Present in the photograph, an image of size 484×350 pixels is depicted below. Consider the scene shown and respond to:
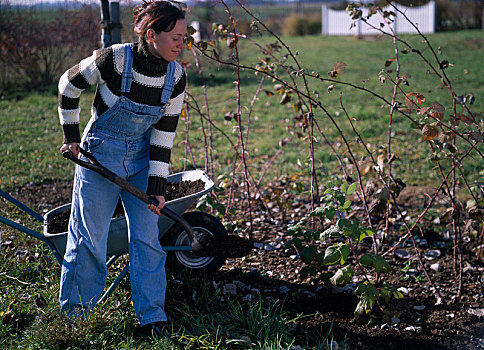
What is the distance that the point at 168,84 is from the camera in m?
2.84

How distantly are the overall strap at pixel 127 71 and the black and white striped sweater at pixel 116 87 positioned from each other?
2 centimetres

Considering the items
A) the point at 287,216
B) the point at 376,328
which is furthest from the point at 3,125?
the point at 376,328

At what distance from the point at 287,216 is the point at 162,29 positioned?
2237mm

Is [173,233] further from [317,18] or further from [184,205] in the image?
[317,18]

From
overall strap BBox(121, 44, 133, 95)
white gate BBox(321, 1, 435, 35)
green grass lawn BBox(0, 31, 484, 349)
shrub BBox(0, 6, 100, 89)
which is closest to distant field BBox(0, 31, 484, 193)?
green grass lawn BBox(0, 31, 484, 349)

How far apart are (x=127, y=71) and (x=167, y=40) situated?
25cm

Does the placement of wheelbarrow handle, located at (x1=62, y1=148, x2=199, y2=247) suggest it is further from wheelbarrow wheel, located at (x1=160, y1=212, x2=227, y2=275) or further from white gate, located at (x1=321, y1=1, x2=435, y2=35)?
white gate, located at (x1=321, y1=1, x2=435, y2=35)

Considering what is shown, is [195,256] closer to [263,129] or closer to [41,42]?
[263,129]

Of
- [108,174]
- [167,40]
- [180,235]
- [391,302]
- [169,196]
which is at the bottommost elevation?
[391,302]

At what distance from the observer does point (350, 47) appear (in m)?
18.1

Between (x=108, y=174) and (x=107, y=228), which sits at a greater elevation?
(x=108, y=174)

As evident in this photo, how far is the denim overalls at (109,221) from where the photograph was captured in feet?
9.18

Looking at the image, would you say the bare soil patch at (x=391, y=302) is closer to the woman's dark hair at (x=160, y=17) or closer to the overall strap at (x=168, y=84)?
the overall strap at (x=168, y=84)

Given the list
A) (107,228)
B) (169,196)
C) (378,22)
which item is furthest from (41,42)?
(378,22)
